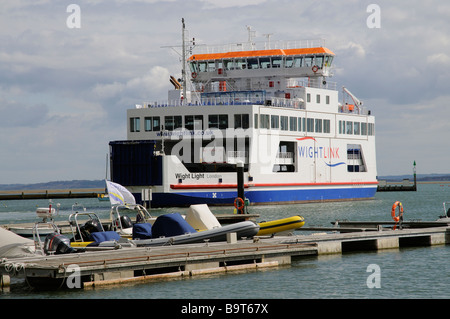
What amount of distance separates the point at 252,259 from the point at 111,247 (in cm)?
394

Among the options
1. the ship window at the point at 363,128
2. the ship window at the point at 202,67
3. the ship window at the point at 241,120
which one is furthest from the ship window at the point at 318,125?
the ship window at the point at 202,67

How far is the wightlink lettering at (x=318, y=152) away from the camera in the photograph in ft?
183

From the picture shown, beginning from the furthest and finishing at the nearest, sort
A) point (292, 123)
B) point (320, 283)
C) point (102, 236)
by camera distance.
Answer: point (292, 123) → point (102, 236) → point (320, 283)

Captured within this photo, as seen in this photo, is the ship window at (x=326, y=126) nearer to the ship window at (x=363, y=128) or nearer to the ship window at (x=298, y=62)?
the ship window at (x=298, y=62)

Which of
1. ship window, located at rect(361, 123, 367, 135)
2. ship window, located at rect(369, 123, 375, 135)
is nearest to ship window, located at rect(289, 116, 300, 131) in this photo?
ship window, located at rect(361, 123, 367, 135)

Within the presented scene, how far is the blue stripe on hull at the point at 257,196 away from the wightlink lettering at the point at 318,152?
8.16 ft

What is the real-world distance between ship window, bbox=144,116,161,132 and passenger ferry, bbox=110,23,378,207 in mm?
66

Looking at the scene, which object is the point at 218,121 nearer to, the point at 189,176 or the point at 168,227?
the point at 189,176

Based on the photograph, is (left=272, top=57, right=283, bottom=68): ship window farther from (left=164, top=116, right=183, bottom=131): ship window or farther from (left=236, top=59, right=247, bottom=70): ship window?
(left=164, top=116, right=183, bottom=131): ship window

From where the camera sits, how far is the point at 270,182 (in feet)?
170

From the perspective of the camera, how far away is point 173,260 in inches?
777

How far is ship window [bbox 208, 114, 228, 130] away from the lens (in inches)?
1975

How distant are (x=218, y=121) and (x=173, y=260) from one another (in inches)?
1214

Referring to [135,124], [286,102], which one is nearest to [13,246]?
[135,124]
